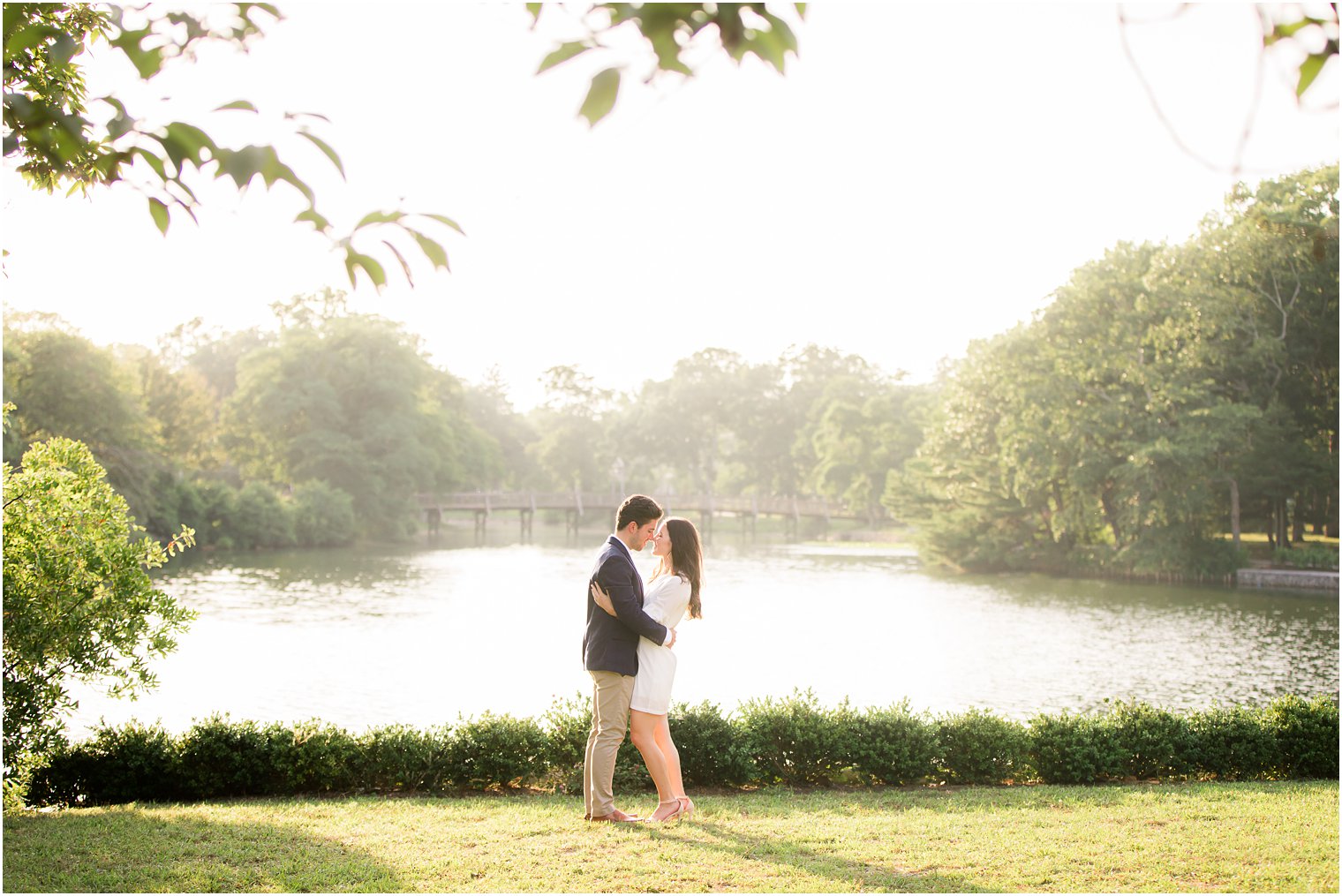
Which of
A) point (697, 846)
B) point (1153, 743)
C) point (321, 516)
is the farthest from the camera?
point (321, 516)

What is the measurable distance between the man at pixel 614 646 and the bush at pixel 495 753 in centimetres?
150

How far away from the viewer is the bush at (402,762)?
7113 millimetres

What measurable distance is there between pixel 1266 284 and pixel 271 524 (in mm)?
32495

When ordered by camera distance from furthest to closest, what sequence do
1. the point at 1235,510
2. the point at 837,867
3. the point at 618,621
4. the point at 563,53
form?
the point at 1235,510 → the point at 618,621 → the point at 837,867 → the point at 563,53

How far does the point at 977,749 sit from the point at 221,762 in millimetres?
4923

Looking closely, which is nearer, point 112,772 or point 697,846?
point 697,846

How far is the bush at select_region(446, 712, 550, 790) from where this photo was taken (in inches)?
281

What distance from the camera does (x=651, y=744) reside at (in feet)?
18.6

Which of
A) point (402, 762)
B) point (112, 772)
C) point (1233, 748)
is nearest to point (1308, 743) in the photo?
point (1233, 748)

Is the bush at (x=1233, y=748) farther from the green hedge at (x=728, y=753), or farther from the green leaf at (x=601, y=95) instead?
the green leaf at (x=601, y=95)

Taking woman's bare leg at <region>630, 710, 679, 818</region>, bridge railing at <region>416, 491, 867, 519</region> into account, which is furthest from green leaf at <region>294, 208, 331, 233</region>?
bridge railing at <region>416, 491, 867, 519</region>

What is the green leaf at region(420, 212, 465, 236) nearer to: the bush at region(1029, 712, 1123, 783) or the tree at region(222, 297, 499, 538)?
the bush at region(1029, 712, 1123, 783)

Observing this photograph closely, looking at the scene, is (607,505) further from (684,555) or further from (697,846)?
(697,846)

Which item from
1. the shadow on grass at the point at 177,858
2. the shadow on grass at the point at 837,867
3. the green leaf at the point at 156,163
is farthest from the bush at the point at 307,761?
the green leaf at the point at 156,163
